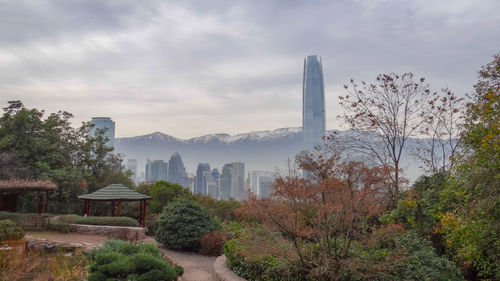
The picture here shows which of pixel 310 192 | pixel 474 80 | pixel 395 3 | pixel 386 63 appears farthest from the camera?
pixel 386 63

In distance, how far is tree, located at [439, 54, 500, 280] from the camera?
5469 millimetres

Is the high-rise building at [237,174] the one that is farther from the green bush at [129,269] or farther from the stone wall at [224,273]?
the green bush at [129,269]

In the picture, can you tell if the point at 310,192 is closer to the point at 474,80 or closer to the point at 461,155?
the point at 461,155

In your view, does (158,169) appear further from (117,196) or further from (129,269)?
(129,269)

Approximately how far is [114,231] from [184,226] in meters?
3.55

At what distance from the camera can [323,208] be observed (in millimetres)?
6012

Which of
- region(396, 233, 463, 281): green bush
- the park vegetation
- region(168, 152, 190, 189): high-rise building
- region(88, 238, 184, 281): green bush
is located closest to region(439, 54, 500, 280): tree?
the park vegetation

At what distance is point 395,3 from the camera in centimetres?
1112

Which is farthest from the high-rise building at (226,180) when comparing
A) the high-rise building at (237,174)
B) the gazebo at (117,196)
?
the gazebo at (117,196)

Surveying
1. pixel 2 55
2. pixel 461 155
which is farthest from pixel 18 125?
pixel 461 155

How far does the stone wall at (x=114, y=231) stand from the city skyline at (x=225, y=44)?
5872 mm

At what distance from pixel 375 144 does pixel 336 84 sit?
253 cm

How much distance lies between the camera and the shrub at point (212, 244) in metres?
11.6

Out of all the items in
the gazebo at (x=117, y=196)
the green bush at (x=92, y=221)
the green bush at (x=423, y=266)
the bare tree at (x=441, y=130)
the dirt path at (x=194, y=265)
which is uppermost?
the bare tree at (x=441, y=130)
